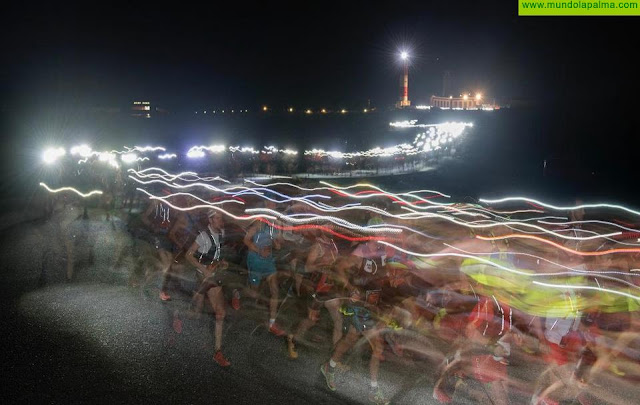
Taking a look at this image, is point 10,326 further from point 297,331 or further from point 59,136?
point 59,136

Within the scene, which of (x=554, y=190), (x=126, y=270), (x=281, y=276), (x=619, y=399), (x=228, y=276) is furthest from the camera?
(x=554, y=190)

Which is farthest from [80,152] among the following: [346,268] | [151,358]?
[346,268]

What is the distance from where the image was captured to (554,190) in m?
23.1

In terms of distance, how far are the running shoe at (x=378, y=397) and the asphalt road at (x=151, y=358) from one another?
7 cm

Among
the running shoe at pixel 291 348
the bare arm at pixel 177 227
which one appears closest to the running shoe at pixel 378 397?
A: the running shoe at pixel 291 348

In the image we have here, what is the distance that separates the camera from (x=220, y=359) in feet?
19.8

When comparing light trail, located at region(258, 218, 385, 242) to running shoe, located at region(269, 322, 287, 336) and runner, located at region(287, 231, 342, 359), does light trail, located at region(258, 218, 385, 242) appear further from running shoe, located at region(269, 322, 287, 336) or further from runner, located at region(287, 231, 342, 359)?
running shoe, located at region(269, 322, 287, 336)

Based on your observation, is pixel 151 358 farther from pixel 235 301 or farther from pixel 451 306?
pixel 451 306

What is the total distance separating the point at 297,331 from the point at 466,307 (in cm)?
245

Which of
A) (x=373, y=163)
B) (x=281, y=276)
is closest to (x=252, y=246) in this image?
(x=281, y=276)

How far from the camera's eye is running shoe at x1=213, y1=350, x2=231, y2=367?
237 inches

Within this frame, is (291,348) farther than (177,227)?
No

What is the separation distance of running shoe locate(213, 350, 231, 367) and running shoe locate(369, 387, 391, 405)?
174cm

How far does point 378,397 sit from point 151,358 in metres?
2.75
